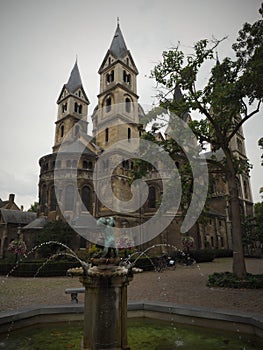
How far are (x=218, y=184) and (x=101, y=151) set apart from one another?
26.3 meters

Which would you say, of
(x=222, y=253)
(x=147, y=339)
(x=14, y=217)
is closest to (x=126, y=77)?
(x=14, y=217)

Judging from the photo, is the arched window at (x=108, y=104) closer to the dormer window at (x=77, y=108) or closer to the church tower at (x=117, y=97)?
the church tower at (x=117, y=97)

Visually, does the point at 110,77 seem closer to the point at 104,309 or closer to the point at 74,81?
the point at 74,81

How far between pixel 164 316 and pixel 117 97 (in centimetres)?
3823

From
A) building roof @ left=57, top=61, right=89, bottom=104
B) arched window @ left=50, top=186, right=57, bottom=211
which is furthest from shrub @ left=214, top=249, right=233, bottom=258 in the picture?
building roof @ left=57, top=61, right=89, bottom=104

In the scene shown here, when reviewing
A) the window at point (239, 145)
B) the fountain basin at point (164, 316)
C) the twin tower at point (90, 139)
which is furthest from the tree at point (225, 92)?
the window at point (239, 145)

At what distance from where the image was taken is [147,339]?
5.67 meters

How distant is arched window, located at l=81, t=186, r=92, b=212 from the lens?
35156 millimetres

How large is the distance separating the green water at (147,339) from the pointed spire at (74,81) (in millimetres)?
50428

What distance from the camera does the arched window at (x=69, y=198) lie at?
34.1m

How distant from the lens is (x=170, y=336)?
5809 millimetres

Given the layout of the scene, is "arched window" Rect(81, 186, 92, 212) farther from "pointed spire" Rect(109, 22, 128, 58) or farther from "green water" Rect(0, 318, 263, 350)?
"green water" Rect(0, 318, 263, 350)

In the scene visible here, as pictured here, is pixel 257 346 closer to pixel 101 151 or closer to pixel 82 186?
pixel 82 186

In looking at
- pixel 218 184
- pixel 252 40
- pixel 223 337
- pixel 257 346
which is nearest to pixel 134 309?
pixel 223 337
